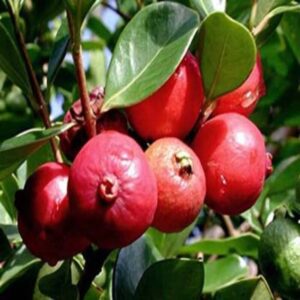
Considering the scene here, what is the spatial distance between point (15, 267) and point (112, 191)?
1.82 ft

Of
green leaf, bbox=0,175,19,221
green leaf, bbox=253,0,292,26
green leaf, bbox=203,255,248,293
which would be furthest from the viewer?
green leaf, bbox=203,255,248,293

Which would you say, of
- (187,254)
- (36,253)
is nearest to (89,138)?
(36,253)

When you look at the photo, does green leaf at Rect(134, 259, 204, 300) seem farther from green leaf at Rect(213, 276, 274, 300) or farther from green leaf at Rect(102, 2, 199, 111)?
green leaf at Rect(102, 2, 199, 111)

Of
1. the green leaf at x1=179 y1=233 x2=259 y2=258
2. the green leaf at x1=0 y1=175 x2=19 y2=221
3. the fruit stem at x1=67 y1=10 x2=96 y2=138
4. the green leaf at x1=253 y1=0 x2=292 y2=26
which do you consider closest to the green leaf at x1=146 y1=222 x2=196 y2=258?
the green leaf at x1=179 y1=233 x2=259 y2=258

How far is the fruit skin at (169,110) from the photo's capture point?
112 cm

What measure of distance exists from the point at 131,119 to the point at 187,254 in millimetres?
867

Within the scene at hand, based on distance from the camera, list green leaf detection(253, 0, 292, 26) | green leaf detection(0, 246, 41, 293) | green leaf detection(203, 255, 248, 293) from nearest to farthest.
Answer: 1. green leaf detection(253, 0, 292, 26)
2. green leaf detection(0, 246, 41, 293)
3. green leaf detection(203, 255, 248, 293)

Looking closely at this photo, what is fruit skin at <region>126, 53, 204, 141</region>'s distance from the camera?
1.12 meters

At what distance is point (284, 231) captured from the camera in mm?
1269

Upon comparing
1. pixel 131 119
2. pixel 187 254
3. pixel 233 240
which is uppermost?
pixel 131 119

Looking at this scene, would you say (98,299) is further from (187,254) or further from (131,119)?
(187,254)

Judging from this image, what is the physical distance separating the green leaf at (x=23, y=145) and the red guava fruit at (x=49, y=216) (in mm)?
33

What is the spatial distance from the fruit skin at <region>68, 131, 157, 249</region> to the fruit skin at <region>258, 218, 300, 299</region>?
321 mm

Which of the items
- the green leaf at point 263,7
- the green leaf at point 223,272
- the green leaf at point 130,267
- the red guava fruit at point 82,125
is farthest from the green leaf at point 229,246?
the red guava fruit at point 82,125
